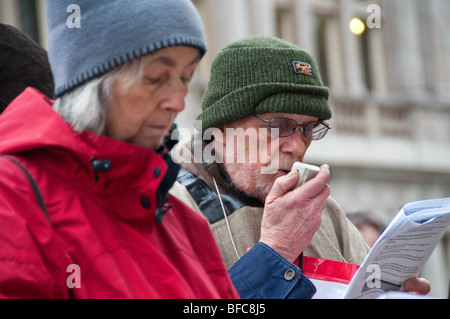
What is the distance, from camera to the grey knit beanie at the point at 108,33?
1.75 meters

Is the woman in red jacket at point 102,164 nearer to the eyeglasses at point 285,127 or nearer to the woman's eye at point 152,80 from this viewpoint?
the woman's eye at point 152,80

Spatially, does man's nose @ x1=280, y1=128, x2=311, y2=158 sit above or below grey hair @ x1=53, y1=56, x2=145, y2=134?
below

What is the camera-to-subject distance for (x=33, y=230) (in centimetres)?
155

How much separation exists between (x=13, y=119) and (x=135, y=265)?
14.8 inches

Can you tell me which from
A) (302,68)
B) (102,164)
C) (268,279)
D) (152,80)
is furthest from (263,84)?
(102,164)

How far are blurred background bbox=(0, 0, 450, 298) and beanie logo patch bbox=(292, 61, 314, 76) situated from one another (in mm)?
8782

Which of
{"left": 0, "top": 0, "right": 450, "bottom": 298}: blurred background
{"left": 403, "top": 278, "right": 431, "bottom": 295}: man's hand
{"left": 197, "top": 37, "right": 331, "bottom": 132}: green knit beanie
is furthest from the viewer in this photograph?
{"left": 0, "top": 0, "right": 450, "bottom": 298}: blurred background

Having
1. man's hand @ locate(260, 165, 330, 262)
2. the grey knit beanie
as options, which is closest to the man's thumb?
man's hand @ locate(260, 165, 330, 262)

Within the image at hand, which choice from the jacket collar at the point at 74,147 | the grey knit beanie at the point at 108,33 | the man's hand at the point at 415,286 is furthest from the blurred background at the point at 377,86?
the jacket collar at the point at 74,147

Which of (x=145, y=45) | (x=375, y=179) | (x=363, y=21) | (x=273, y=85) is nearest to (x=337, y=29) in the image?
(x=363, y=21)

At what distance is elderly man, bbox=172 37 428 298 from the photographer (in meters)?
2.70

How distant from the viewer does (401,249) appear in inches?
91.3

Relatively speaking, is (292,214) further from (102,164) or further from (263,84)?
(102,164)

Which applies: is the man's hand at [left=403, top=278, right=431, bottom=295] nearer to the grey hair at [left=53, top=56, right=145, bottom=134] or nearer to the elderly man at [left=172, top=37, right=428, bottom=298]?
the elderly man at [left=172, top=37, right=428, bottom=298]
